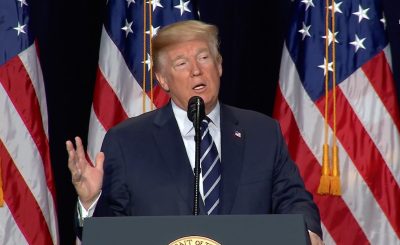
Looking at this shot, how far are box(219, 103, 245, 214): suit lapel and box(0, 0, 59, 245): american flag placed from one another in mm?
1222

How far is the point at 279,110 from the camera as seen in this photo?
3.54 metres

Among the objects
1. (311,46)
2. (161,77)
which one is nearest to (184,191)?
(161,77)

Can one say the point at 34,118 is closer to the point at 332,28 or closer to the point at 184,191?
the point at 184,191

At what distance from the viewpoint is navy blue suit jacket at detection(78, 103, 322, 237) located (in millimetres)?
2215

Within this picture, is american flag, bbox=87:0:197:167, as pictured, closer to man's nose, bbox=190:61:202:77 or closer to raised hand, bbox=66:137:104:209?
man's nose, bbox=190:61:202:77

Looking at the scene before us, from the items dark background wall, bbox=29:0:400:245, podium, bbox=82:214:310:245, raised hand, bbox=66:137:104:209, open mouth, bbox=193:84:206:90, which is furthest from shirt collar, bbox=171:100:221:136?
dark background wall, bbox=29:0:400:245

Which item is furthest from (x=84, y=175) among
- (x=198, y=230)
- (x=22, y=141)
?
(x=22, y=141)

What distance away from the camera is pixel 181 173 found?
2.27 m

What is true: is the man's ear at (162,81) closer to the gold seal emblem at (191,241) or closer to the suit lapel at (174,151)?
the suit lapel at (174,151)

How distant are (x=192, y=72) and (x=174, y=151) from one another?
30cm

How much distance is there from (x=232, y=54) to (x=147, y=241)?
104 inches

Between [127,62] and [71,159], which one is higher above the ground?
[127,62]

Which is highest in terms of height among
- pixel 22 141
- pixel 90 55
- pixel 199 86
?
pixel 90 55

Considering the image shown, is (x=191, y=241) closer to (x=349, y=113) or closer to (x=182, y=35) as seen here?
(x=182, y=35)
